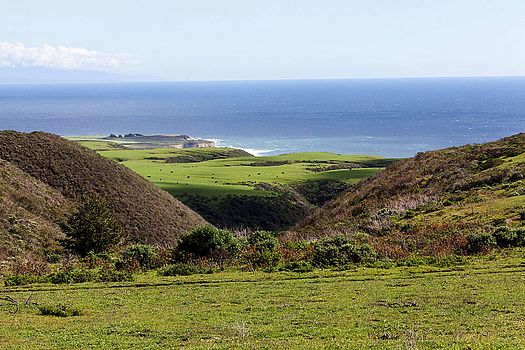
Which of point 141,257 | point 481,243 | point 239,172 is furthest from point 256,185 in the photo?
point 481,243

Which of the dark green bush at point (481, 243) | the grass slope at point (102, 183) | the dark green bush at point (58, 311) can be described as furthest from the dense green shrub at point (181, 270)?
the grass slope at point (102, 183)

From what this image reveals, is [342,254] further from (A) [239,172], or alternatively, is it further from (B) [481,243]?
(A) [239,172]

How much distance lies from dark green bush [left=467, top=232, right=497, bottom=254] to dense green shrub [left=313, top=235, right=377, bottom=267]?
405 centimetres

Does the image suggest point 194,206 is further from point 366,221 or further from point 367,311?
point 367,311

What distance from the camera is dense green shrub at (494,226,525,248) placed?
2412 centimetres

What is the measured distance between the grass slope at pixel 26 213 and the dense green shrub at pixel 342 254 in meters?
16.9

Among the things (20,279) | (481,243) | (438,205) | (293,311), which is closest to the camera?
(293,311)

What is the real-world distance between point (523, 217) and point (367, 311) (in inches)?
611

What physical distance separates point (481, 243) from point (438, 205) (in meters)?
10.9

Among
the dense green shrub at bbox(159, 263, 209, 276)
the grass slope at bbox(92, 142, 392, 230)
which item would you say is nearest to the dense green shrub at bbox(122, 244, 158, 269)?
the dense green shrub at bbox(159, 263, 209, 276)

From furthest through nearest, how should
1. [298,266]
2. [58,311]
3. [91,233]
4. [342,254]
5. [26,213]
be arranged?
[26,213] < [91,233] < [342,254] < [298,266] < [58,311]

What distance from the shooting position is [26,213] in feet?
132

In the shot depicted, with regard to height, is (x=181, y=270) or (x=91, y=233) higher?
(x=181, y=270)

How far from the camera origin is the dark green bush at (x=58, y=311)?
1617 centimetres
